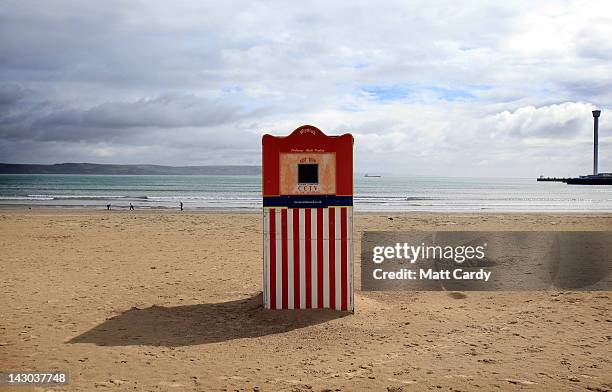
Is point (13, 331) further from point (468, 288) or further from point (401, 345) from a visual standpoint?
point (468, 288)

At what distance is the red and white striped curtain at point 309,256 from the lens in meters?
6.62

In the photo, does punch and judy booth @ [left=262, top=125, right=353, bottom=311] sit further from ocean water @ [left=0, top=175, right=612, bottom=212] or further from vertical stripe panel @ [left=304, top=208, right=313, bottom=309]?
ocean water @ [left=0, top=175, right=612, bottom=212]

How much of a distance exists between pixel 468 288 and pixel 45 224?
16.3m

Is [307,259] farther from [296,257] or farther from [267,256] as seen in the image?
[267,256]

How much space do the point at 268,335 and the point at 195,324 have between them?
3.58 feet

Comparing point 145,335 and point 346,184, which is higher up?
point 346,184

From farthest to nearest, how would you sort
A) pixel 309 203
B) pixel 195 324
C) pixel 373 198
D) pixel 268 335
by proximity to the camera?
pixel 373 198
pixel 309 203
pixel 195 324
pixel 268 335

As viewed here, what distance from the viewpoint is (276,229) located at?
21.7 feet

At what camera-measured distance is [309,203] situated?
6.61 metres

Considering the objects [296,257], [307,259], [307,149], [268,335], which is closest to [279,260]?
[296,257]

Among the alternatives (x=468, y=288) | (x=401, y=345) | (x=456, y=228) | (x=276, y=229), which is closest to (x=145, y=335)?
(x=276, y=229)

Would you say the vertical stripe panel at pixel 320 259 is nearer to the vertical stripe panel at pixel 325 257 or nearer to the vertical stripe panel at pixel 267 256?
the vertical stripe panel at pixel 325 257

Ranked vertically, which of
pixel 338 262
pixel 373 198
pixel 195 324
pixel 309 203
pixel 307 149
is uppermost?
pixel 307 149

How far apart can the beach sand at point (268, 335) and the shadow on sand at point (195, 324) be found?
23 millimetres
